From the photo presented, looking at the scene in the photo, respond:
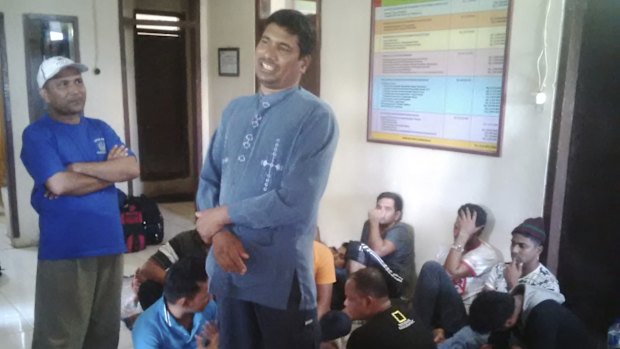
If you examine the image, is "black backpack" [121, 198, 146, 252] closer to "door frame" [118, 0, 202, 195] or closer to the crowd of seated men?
"door frame" [118, 0, 202, 195]

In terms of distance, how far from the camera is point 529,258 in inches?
89.1

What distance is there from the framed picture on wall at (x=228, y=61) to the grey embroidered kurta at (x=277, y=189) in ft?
10.7

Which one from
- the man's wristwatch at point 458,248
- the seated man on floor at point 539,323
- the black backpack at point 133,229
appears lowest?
the black backpack at point 133,229

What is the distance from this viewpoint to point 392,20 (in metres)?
2.84

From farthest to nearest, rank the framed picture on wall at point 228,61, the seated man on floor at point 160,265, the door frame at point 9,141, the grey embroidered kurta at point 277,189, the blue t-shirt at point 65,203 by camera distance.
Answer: the framed picture on wall at point 228,61 < the door frame at point 9,141 < the seated man on floor at point 160,265 < the blue t-shirt at point 65,203 < the grey embroidered kurta at point 277,189

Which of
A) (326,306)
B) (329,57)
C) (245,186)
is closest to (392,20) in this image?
(329,57)

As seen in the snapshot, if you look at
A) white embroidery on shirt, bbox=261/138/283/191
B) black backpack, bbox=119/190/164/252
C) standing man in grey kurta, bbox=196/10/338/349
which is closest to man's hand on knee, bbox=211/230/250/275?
standing man in grey kurta, bbox=196/10/338/349

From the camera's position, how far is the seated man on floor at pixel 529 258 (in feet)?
7.29

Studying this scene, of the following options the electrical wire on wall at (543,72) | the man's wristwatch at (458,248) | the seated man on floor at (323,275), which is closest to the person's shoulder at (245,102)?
the seated man on floor at (323,275)

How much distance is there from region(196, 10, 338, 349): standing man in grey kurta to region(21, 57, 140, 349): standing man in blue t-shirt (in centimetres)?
90

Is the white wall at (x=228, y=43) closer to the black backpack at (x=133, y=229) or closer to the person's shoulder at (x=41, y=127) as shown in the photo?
the black backpack at (x=133, y=229)

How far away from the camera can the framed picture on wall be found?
4336 millimetres

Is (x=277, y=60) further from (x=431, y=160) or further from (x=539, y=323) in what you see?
(x=431, y=160)

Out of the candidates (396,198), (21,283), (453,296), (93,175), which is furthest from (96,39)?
(453,296)
